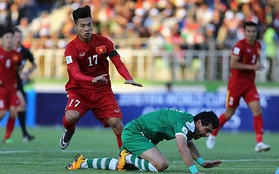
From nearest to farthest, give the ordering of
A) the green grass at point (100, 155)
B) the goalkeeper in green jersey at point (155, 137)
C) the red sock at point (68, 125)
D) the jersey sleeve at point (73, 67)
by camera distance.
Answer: the goalkeeper in green jersey at point (155, 137)
the green grass at point (100, 155)
the jersey sleeve at point (73, 67)
the red sock at point (68, 125)

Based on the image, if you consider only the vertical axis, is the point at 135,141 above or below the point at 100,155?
above

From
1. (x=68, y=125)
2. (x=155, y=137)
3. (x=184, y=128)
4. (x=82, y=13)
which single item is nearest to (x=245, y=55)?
(x=68, y=125)

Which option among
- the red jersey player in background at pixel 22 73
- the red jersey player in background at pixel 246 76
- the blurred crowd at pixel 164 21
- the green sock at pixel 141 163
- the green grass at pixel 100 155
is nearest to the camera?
the green sock at pixel 141 163

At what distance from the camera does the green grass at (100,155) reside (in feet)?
36.4

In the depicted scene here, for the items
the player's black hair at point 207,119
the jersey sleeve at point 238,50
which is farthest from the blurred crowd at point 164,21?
the player's black hair at point 207,119

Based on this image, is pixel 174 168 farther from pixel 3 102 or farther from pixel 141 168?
pixel 3 102

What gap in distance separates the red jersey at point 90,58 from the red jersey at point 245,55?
484cm

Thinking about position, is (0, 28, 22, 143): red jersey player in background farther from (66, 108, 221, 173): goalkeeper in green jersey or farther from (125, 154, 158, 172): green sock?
(125, 154, 158, 172): green sock

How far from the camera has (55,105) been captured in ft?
86.9

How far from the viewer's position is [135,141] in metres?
10.5

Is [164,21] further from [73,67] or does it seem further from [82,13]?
[73,67]

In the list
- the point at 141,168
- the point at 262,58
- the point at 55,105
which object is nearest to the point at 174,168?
the point at 141,168

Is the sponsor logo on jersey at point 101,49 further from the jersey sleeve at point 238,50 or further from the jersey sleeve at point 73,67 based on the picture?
the jersey sleeve at point 238,50

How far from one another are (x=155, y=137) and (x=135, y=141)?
0.29m
